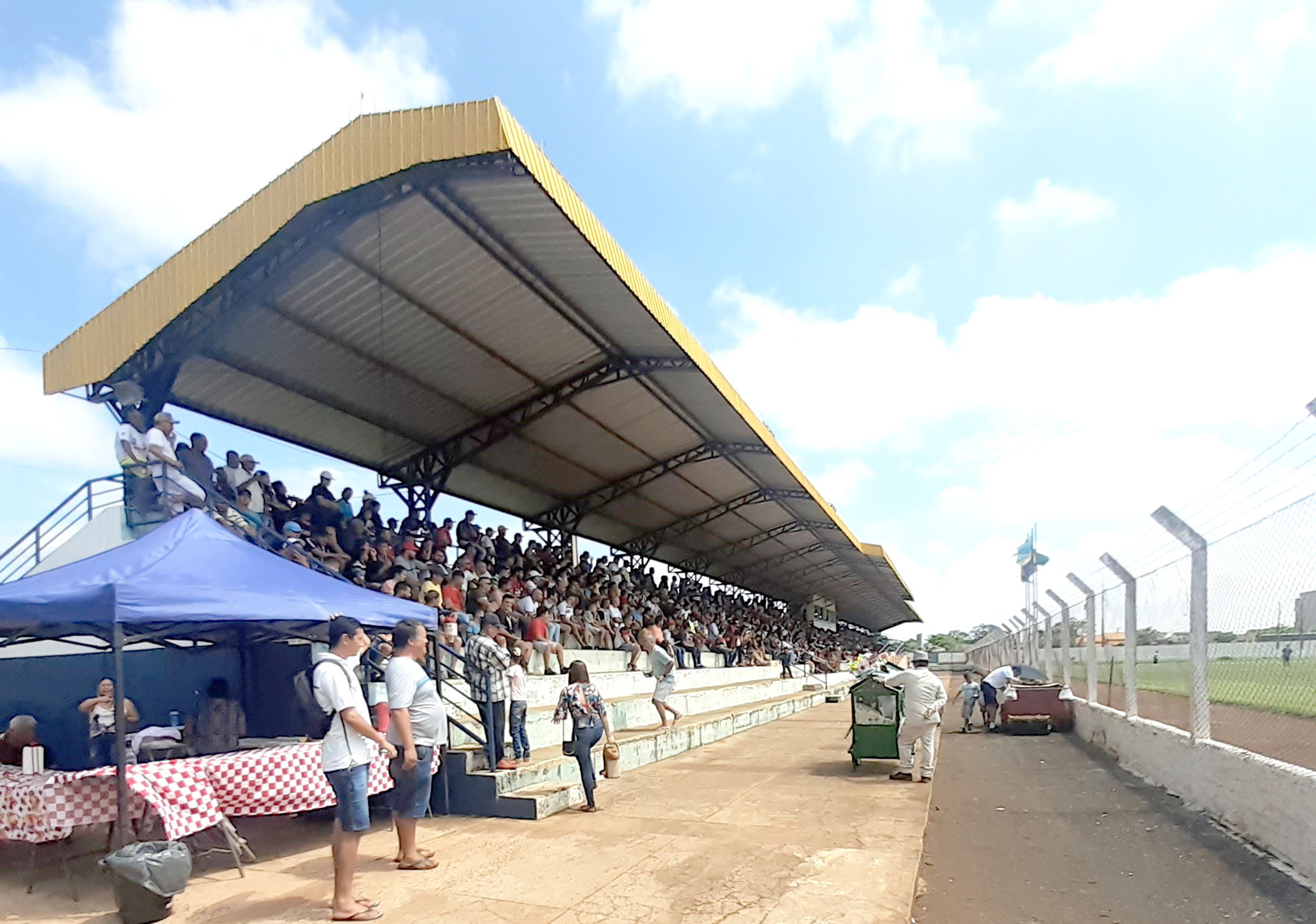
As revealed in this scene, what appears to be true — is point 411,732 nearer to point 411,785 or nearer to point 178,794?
point 411,785

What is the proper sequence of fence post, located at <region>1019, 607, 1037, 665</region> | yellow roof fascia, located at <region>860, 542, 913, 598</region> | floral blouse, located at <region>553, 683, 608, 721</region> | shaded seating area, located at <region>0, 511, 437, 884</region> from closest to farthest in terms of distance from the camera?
1. shaded seating area, located at <region>0, 511, 437, 884</region>
2. floral blouse, located at <region>553, 683, 608, 721</region>
3. fence post, located at <region>1019, 607, 1037, 665</region>
4. yellow roof fascia, located at <region>860, 542, 913, 598</region>

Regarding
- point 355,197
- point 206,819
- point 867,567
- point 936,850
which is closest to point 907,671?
point 936,850

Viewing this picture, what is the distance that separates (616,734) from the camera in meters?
12.4

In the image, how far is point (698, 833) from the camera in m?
7.14

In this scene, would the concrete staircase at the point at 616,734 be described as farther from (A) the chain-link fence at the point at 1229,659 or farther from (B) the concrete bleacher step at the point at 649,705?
(A) the chain-link fence at the point at 1229,659

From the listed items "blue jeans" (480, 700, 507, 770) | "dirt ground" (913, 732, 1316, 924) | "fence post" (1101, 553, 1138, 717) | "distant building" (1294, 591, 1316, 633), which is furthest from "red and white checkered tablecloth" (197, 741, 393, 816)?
"fence post" (1101, 553, 1138, 717)

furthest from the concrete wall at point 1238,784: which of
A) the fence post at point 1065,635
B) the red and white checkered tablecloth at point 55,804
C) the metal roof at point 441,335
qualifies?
the metal roof at point 441,335

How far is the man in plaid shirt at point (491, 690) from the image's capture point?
8.19m

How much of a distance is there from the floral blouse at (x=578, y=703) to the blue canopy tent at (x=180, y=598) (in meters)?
1.40

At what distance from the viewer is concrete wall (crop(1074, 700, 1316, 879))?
5.60 metres

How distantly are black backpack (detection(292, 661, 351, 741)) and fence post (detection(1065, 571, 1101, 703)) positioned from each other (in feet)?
36.3

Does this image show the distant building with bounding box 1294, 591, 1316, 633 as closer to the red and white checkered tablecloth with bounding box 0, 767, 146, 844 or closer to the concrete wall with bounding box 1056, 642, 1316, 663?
the concrete wall with bounding box 1056, 642, 1316, 663

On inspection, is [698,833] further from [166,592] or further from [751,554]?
[751,554]

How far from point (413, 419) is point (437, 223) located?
6410 millimetres
